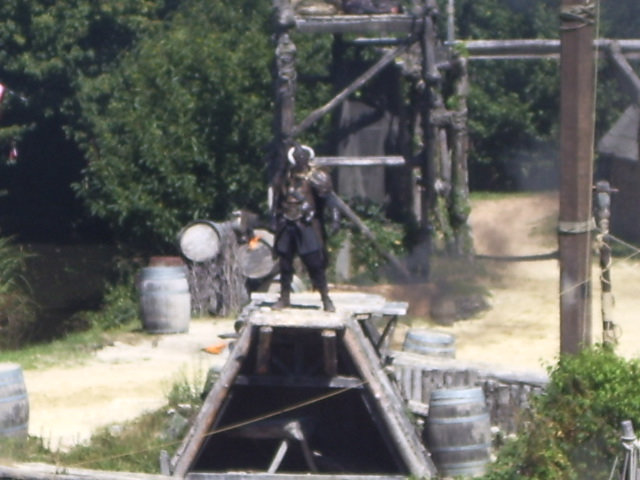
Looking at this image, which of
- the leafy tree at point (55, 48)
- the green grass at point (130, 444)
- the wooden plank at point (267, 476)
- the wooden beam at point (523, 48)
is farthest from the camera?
the leafy tree at point (55, 48)

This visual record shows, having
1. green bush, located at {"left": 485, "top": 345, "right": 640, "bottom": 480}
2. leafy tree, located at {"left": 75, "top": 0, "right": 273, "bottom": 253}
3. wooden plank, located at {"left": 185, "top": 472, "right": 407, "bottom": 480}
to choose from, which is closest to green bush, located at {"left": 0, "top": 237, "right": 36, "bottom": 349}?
leafy tree, located at {"left": 75, "top": 0, "right": 273, "bottom": 253}

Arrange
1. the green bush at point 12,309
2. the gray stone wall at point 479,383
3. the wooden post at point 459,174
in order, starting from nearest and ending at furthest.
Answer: the gray stone wall at point 479,383, the green bush at point 12,309, the wooden post at point 459,174

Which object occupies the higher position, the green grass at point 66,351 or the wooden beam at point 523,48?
the wooden beam at point 523,48

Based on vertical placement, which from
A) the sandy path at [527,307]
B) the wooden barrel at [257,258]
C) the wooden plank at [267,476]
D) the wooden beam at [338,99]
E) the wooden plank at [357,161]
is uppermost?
the wooden beam at [338,99]

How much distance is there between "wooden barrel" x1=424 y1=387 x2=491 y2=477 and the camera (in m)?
9.28

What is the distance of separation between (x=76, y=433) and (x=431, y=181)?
6477 millimetres

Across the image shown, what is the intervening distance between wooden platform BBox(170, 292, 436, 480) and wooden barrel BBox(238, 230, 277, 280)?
202 inches

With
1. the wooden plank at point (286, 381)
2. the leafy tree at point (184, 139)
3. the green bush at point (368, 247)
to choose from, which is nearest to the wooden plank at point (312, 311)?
the wooden plank at point (286, 381)

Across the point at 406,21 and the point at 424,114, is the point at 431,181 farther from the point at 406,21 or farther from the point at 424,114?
the point at 406,21

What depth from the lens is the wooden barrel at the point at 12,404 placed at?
32.1ft

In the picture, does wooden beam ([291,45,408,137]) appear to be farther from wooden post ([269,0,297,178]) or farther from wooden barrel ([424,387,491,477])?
wooden barrel ([424,387,491,477])

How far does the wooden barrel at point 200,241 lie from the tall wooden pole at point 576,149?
7.95m

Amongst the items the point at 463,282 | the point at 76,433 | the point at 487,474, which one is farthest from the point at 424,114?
the point at 487,474

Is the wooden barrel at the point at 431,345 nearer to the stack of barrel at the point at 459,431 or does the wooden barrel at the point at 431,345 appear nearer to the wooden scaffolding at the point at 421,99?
the stack of barrel at the point at 459,431
